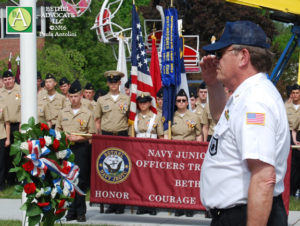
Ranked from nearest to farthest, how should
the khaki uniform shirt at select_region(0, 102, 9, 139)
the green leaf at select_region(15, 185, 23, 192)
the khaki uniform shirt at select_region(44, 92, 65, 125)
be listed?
the green leaf at select_region(15, 185, 23, 192) < the khaki uniform shirt at select_region(44, 92, 65, 125) < the khaki uniform shirt at select_region(0, 102, 9, 139)

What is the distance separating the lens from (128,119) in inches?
414

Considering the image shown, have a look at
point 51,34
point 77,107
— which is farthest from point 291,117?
point 51,34

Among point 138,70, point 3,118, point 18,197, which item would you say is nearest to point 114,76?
point 138,70

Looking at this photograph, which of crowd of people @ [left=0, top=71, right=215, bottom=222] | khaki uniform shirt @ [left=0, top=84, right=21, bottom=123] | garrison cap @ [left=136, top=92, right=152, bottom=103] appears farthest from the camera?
khaki uniform shirt @ [left=0, top=84, right=21, bottom=123]

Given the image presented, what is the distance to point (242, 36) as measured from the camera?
334 centimetres

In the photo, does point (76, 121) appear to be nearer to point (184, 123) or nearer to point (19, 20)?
point (184, 123)

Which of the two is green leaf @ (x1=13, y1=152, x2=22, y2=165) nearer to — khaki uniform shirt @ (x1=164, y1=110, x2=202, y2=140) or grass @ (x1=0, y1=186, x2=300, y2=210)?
khaki uniform shirt @ (x1=164, y1=110, x2=202, y2=140)

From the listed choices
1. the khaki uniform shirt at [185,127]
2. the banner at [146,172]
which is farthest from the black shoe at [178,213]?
the khaki uniform shirt at [185,127]

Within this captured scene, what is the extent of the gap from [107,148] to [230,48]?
5875mm

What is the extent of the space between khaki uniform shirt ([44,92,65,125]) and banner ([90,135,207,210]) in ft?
10.8

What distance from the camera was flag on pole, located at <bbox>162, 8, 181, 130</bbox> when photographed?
10.6m

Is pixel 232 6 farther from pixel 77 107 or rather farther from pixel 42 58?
pixel 77 107

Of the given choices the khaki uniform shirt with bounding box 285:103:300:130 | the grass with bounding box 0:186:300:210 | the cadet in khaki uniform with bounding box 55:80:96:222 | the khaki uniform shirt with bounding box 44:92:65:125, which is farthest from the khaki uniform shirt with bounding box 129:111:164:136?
the khaki uniform shirt with bounding box 285:103:300:130

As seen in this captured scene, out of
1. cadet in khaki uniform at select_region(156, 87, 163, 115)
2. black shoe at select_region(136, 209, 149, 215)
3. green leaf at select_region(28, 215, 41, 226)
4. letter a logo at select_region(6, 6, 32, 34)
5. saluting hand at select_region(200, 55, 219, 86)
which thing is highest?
letter a logo at select_region(6, 6, 32, 34)
